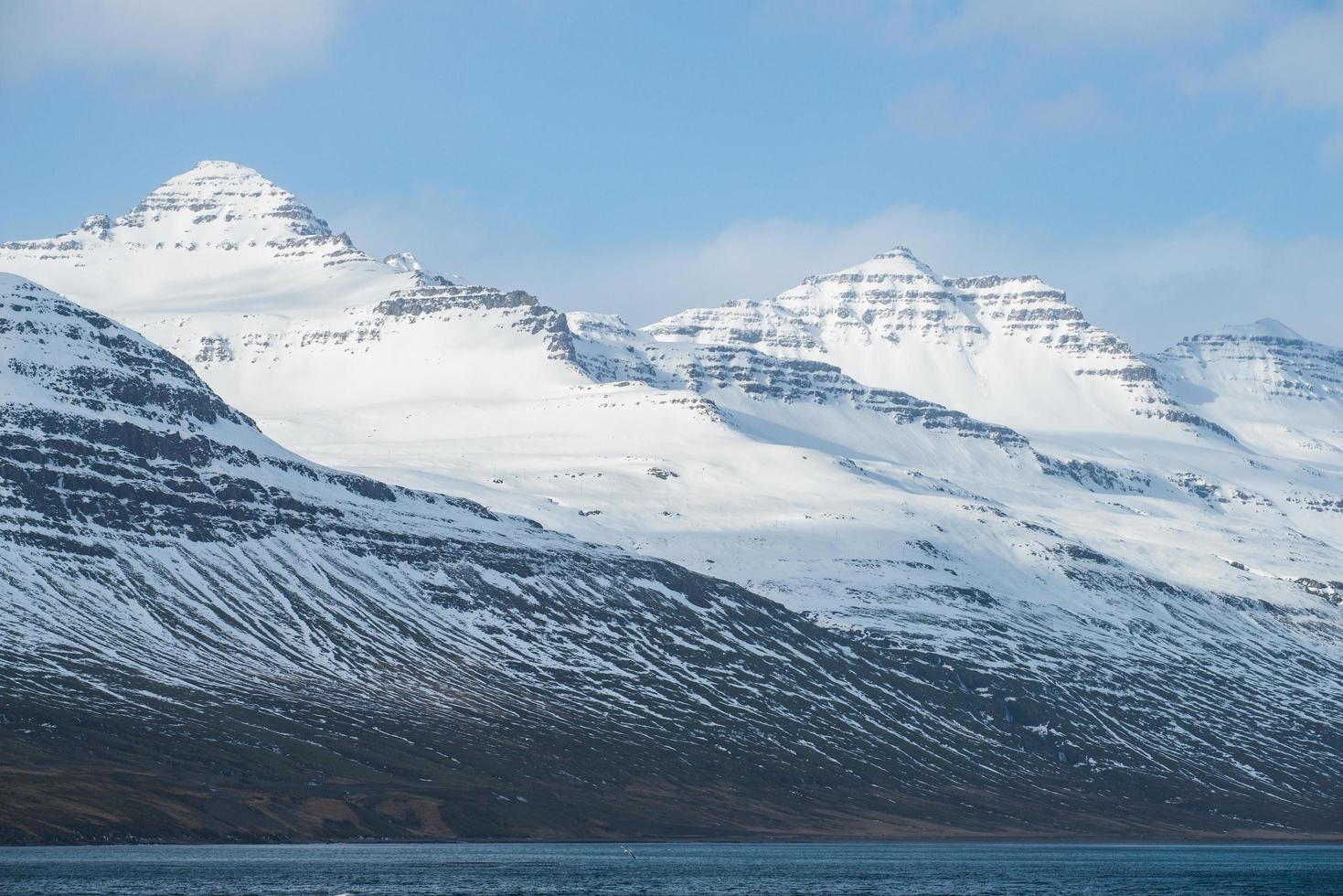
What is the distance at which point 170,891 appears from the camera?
197m

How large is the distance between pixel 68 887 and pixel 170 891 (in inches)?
354

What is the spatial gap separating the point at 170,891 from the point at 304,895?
11.9 m

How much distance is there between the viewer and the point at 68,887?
194 metres

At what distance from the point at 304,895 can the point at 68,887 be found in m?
20.8
